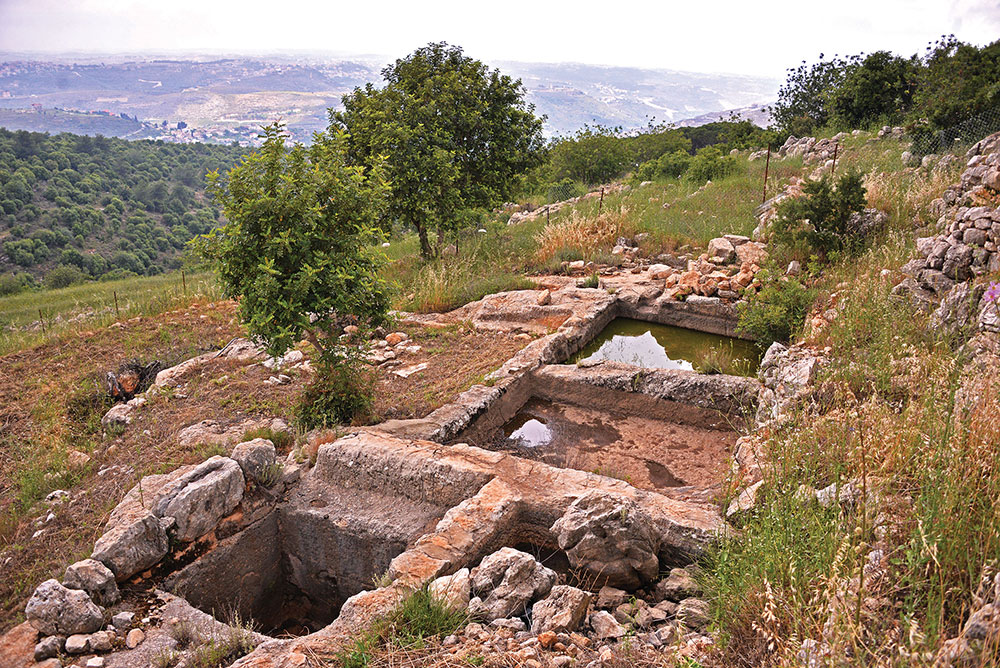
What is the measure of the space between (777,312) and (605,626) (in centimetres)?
504

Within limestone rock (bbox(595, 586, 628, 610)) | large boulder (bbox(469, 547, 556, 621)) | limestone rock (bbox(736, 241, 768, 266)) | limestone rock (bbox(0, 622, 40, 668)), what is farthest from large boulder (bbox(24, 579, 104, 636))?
limestone rock (bbox(736, 241, 768, 266))

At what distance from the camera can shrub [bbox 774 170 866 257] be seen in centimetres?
816

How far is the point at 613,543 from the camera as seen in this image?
131 inches

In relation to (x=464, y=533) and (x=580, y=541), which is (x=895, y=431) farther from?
(x=464, y=533)

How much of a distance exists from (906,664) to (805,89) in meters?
26.4

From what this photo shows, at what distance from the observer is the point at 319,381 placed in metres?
5.32

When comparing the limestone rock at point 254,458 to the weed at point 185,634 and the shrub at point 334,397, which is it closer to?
the shrub at point 334,397

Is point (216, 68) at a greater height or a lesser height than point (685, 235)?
greater

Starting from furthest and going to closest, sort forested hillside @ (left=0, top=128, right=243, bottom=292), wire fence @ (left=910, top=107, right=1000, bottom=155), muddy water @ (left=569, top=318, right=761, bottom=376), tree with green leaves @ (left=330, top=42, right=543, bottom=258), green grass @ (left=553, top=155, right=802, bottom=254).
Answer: forested hillside @ (left=0, top=128, right=243, bottom=292)
green grass @ (left=553, top=155, right=802, bottom=254)
wire fence @ (left=910, top=107, right=1000, bottom=155)
tree with green leaves @ (left=330, top=42, right=543, bottom=258)
muddy water @ (left=569, top=318, right=761, bottom=376)

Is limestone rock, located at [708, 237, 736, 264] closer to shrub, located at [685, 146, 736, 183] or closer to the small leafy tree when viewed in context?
shrub, located at [685, 146, 736, 183]

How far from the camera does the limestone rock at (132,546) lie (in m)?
3.50

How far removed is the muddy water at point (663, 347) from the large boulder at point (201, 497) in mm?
3987

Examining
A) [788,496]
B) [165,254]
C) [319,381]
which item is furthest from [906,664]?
[165,254]

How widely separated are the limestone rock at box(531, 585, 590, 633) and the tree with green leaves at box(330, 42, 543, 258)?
726cm
